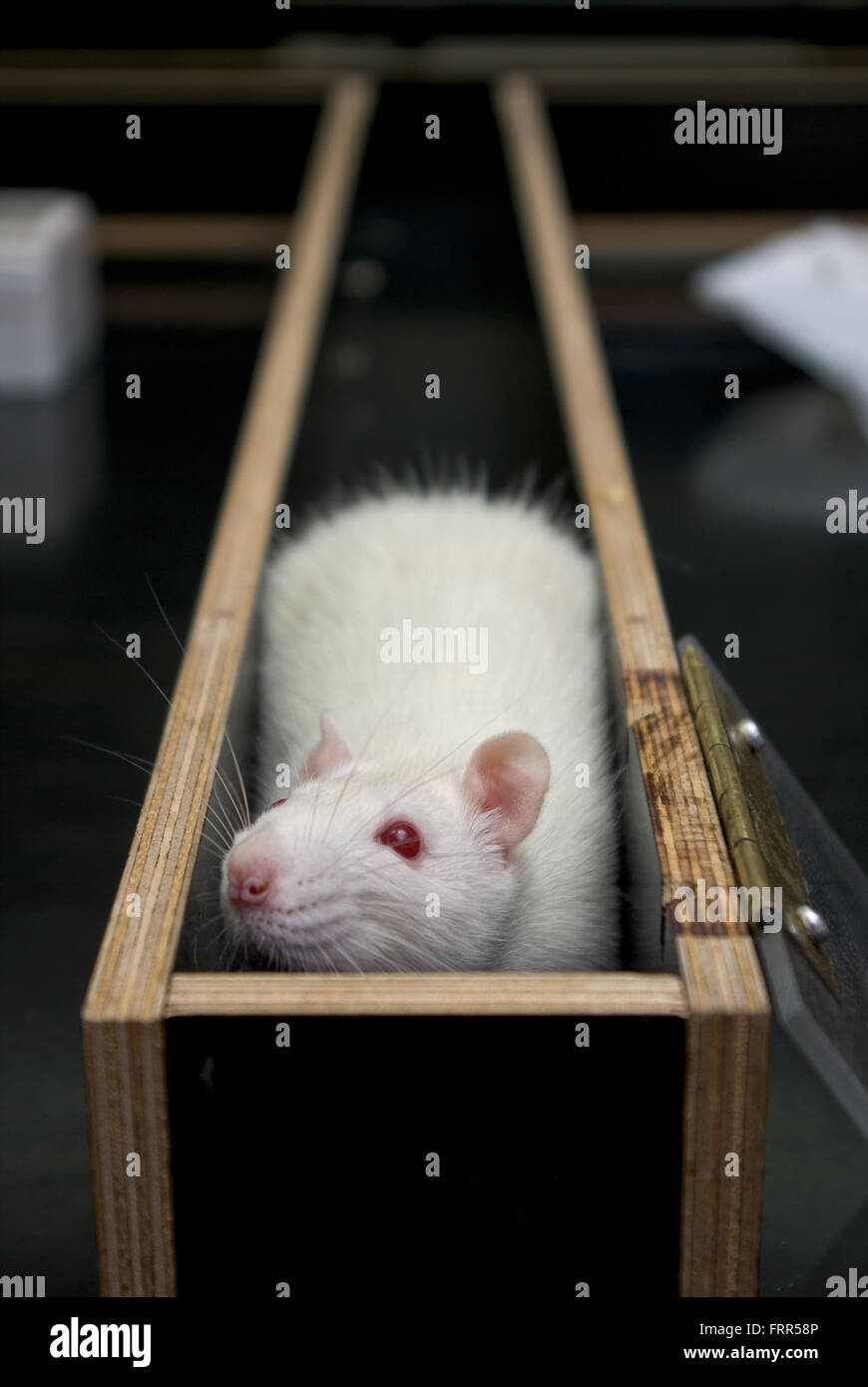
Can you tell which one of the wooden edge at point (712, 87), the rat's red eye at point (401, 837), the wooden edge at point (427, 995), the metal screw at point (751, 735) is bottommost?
the wooden edge at point (427, 995)

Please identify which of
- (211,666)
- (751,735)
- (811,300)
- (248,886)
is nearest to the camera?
(248,886)

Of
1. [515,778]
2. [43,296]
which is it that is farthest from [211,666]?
[43,296]

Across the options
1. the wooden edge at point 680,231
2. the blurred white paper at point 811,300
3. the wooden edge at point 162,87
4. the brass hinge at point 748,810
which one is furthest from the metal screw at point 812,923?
the wooden edge at point 162,87

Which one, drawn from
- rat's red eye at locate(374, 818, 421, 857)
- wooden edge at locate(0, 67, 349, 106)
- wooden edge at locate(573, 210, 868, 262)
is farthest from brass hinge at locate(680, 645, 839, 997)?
wooden edge at locate(0, 67, 349, 106)

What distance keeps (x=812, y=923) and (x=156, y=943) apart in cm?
29

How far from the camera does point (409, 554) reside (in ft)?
4.04

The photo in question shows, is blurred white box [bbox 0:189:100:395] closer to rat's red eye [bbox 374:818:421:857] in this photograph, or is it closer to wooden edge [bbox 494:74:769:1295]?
Result: wooden edge [bbox 494:74:769:1295]

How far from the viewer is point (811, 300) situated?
79.0 inches

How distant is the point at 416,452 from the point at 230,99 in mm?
920

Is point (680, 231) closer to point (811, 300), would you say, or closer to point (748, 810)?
point (811, 300)

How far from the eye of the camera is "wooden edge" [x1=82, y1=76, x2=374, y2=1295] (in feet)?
2.16

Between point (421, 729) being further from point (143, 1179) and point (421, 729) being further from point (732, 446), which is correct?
point (732, 446)

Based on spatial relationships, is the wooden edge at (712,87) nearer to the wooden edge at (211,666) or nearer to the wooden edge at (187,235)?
the wooden edge at (187,235)

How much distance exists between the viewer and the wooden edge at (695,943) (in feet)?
2.16
